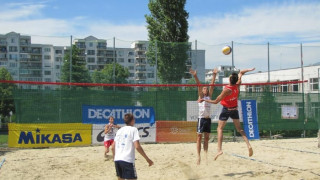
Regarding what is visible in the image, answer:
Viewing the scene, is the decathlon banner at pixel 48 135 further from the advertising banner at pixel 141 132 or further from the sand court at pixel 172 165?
the sand court at pixel 172 165

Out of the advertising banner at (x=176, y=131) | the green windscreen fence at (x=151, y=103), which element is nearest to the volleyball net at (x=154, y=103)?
the green windscreen fence at (x=151, y=103)

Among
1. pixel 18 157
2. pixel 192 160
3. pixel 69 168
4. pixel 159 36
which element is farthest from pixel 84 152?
pixel 159 36

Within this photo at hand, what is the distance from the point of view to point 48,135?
13133mm

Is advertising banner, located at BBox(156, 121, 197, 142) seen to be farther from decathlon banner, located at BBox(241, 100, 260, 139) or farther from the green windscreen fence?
decathlon banner, located at BBox(241, 100, 260, 139)

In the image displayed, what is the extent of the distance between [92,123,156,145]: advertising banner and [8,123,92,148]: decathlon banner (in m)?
0.22

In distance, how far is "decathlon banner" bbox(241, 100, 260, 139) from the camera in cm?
1600

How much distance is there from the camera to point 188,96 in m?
15.4

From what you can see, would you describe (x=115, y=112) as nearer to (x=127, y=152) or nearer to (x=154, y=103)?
(x=154, y=103)

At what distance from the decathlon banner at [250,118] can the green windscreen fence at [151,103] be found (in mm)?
249

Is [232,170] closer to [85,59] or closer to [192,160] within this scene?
[192,160]

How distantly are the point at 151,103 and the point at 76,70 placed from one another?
3657 mm

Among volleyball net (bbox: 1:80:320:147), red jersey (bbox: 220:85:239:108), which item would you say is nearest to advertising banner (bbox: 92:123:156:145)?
volleyball net (bbox: 1:80:320:147)

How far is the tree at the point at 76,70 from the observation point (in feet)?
50.9

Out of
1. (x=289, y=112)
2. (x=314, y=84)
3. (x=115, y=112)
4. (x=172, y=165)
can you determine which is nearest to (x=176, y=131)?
(x=115, y=112)
